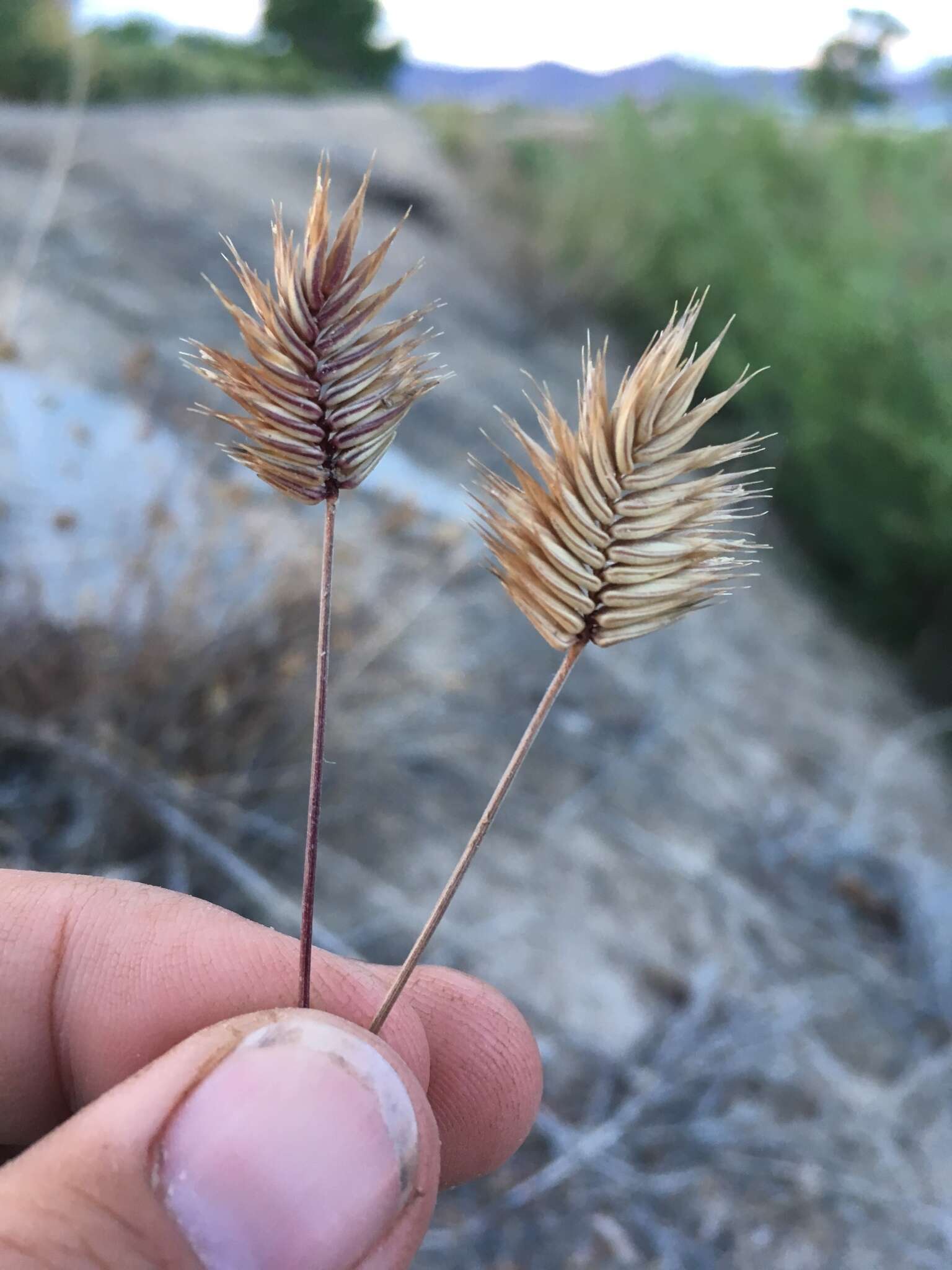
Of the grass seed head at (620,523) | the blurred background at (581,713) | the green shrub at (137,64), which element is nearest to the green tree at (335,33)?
the green shrub at (137,64)

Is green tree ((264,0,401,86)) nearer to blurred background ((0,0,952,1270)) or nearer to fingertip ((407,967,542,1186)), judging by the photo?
blurred background ((0,0,952,1270))

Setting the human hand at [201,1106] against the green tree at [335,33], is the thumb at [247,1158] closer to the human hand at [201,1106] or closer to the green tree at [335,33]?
the human hand at [201,1106]

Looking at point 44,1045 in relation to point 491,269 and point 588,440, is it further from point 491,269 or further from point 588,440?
point 491,269

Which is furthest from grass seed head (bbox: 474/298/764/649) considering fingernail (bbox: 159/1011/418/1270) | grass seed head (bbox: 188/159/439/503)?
fingernail (bbox: 159/1011/418/1270)

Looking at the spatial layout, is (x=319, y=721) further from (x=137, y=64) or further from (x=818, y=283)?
(x=137, y=64)

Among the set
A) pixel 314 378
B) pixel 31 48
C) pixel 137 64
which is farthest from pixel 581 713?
pixel 137 64
